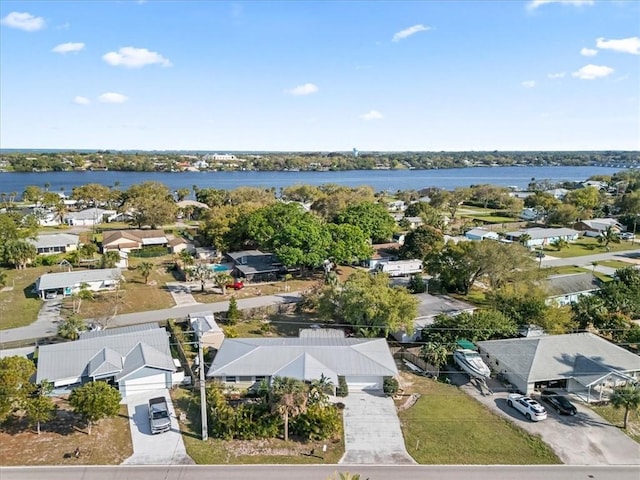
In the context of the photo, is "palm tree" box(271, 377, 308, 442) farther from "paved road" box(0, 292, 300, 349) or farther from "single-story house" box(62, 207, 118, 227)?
"single-story house" box(62, 207, 118, 227)

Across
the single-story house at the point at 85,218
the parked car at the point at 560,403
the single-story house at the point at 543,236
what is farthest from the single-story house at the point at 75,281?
the single-story house at the point at 543,236

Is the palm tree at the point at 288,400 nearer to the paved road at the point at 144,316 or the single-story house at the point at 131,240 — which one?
the paved road at the point at 144,316

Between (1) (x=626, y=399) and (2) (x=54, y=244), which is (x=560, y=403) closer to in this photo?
(1) (x=626, y=399)

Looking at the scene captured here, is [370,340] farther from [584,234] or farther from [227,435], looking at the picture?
[584,234]

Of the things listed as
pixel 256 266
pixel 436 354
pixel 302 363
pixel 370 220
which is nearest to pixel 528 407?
pixel 436 354

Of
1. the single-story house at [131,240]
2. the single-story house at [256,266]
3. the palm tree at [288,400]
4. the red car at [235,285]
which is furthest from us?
the single-story house at [131,240]

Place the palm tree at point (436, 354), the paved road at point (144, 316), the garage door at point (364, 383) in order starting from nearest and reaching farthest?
the garage door at point (364, 383) < the palm tree at point (436, 354) < the paved road at point (144, 316)

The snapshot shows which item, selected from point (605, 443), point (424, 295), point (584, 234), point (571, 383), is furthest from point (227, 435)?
point (584, 234)
